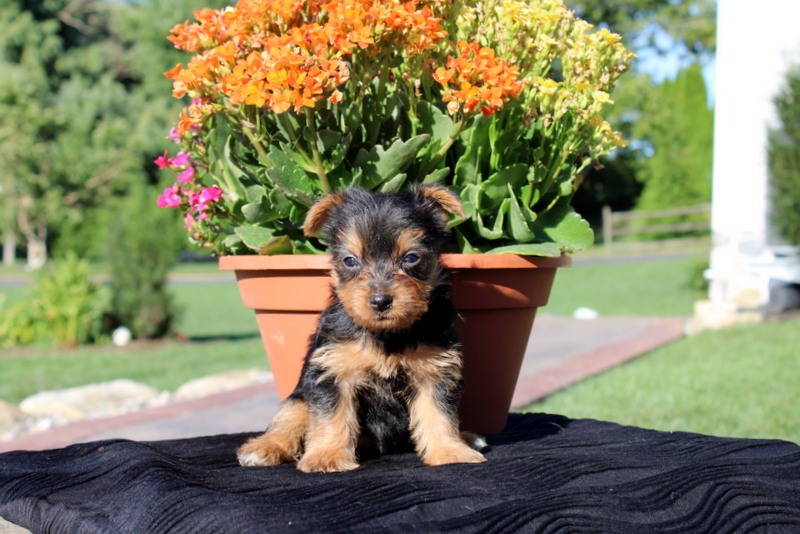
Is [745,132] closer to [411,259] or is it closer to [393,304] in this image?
[411,259]

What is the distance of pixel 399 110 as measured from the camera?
364cm

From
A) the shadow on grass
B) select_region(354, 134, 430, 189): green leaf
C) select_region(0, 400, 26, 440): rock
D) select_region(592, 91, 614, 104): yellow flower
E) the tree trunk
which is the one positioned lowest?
the tree trunk

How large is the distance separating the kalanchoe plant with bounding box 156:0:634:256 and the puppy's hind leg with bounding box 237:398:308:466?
0.83m

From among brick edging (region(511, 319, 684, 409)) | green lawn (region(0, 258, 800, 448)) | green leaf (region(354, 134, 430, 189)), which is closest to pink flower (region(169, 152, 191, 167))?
green leaf (region(354, 134, 430, 189))

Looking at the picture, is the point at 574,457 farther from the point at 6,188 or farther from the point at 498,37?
the point at 6,188

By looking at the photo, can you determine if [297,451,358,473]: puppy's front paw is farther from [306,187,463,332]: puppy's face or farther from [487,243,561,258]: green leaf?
[487,243,561,258]: green leaf

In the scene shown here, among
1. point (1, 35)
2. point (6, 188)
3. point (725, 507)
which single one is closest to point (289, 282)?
point (725, 507)

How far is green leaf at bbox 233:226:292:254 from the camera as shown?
3506 mm

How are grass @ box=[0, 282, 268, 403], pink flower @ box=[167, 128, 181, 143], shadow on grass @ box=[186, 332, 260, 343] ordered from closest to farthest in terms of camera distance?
1. pink flower @ box=[167, 128, 181, 143]
2. grass @ box=[0, 282, 268, 403]
3. shadow on grass @ box=[186, 332, 260, 343]

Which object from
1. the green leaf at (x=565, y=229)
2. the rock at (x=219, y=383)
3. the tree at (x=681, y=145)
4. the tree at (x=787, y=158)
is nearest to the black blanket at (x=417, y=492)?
the green leaf at (x=565, y=229)

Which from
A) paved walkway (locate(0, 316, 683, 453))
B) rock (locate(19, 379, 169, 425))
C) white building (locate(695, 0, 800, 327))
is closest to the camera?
paved walkway (locate(0, 316, 683, 453))

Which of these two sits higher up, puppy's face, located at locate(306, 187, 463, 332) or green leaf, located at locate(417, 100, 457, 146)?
green leaf, located at locate(417, 100, 457, 146)

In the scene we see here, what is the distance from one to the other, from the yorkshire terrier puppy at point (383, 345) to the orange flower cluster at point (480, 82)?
419mm

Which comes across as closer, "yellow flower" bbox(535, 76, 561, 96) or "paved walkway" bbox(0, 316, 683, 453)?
"yellow flower" bbox(535, 76, 561, 96)
